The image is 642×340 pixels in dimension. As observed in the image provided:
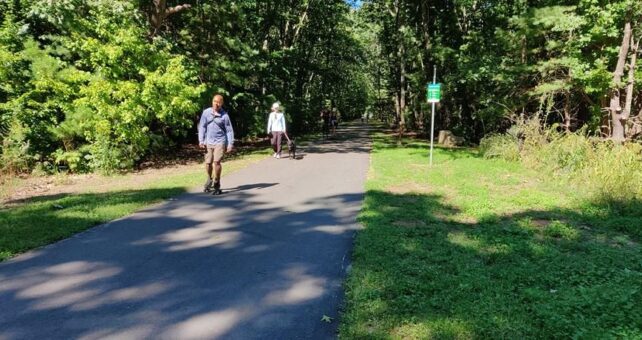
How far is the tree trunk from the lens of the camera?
41.7 ft

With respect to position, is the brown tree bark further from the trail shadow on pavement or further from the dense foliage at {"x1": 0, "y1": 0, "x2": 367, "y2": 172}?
the trail shadow on pavement

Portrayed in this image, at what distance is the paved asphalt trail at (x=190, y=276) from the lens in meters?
3.70

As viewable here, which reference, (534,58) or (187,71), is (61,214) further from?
(534,58)

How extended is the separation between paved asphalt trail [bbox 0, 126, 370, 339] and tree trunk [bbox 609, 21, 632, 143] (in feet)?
32.7

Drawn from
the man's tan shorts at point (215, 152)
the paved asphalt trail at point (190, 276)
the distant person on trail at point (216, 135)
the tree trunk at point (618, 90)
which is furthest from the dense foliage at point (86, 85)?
the tree trunk at point (618, 90)

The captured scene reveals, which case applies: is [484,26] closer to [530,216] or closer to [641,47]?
[641,47]

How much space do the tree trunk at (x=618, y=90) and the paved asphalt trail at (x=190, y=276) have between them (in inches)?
392

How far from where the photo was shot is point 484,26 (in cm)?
2272

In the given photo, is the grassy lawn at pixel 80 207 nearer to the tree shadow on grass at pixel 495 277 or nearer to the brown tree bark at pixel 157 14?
the tree shadow on grass at pixel 495 277

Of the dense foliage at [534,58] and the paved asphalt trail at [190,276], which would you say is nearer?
the paved asphalt trail at [190,276]

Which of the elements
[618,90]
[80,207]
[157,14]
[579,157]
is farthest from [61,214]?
[618,90]

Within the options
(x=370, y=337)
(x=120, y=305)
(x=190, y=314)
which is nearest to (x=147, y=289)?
(x=120, y=305)

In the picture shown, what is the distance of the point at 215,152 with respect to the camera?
29.8 ft

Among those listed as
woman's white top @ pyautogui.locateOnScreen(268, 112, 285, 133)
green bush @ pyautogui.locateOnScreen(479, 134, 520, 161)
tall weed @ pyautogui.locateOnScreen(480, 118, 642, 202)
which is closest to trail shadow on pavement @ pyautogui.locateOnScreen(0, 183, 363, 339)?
tall weed @ pyautogui.locateOnScreen(480, 118, 642, 202)
